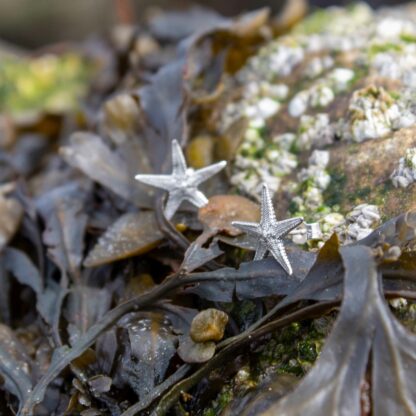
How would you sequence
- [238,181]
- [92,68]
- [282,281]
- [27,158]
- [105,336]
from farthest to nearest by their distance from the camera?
1. [92,68]
2. [27,158]
3. [238,181]
4. [105,336]
5. [282,281]

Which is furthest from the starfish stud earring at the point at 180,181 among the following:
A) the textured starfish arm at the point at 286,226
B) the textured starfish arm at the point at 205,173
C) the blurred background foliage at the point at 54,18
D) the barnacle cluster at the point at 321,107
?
the blurred background foliage at the point at 54,18

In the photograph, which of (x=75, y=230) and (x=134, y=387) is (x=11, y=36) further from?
(x=134, y=387)

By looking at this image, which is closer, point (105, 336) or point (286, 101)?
point (105, 336)

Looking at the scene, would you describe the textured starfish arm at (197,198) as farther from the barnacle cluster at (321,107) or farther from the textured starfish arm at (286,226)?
the textured starfish arm at (286,226)

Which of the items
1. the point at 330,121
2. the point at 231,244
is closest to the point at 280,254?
the point at 231,244

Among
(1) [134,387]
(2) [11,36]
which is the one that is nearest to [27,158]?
(1) [134,387]
